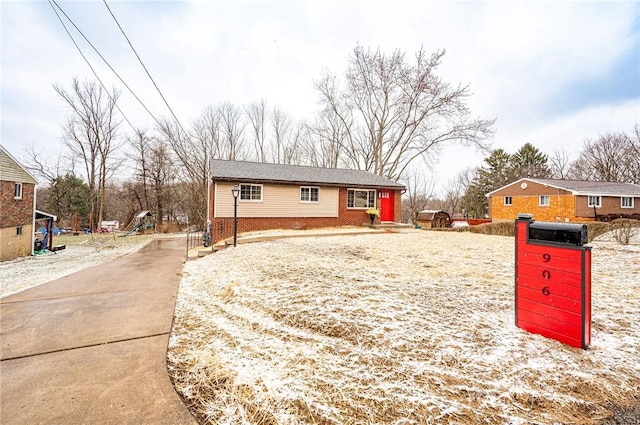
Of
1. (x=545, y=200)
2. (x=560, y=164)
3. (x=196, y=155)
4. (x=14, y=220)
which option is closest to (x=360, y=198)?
(x=196, y=155)

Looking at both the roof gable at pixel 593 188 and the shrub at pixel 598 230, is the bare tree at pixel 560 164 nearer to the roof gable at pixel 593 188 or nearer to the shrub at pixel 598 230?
the roof gable at pixel 593 188

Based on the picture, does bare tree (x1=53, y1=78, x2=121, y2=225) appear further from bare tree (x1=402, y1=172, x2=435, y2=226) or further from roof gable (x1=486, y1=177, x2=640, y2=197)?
roof gable (x1=486, y1=177, x2=640, y2=197)

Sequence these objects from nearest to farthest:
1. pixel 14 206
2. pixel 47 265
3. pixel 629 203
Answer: pixel 47 265, pixel 14 206, pixel 629 203

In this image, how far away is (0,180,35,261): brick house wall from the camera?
38.7 ft

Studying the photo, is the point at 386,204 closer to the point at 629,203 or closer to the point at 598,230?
the point at 598,230

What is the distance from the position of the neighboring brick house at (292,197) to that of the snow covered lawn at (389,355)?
7.93 m

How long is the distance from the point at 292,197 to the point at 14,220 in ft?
45.0

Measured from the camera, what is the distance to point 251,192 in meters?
12.4

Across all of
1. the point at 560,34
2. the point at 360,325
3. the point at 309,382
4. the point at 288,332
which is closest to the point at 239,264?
the point at 288,332

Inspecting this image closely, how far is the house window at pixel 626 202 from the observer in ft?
68.3

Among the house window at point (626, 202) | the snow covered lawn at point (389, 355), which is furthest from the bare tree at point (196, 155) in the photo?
the house window at point (626, 202)

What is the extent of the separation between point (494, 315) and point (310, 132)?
1013 inches

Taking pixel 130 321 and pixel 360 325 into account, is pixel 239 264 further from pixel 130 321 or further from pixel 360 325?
pixel 360 325

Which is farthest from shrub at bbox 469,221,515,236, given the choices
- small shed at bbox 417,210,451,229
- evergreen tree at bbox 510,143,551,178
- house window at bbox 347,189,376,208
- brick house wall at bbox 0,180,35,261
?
evergreen tree at bbox 510,143,551,178
